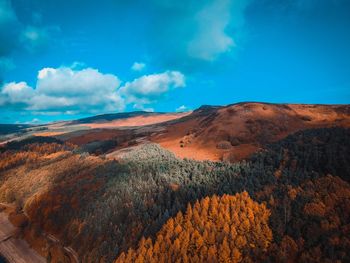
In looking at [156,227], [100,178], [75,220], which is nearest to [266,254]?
[156,227]

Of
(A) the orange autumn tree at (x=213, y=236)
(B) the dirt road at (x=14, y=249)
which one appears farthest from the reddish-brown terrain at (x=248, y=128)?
(B) the dirt road at (x=14, y=249)

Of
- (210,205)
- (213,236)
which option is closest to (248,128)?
(210,205)

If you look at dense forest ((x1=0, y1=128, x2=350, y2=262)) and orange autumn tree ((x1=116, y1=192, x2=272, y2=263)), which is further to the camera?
dense forest ((x1=0, y1=128, x2=350, y2=262))

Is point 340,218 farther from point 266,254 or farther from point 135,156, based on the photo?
point 135,156

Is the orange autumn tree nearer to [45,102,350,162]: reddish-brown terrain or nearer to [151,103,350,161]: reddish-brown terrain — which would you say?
[45,102,350,162]: reddish-brown terrain

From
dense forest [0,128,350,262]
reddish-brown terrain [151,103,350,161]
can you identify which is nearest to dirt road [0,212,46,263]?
dense forest [0,128,350,262]

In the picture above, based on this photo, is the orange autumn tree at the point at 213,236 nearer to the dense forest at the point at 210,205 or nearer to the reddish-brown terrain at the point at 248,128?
the dense forest at the point at 210,205
